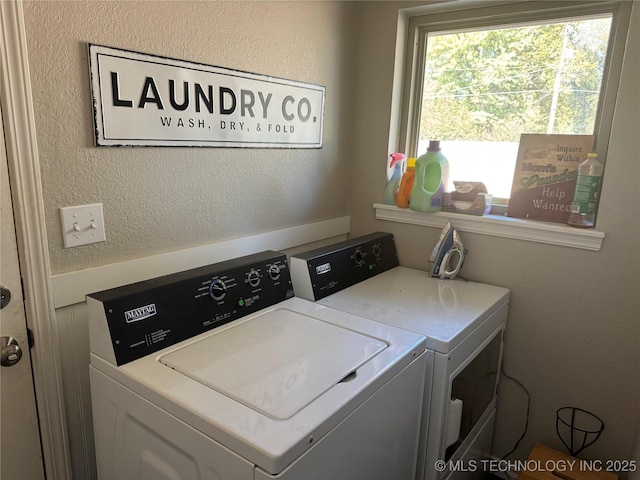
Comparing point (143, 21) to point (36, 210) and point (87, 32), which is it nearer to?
point (87, 32)

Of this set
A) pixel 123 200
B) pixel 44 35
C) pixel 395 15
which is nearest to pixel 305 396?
pixel 123 200

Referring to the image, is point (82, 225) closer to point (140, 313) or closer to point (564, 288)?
point (140, 313)

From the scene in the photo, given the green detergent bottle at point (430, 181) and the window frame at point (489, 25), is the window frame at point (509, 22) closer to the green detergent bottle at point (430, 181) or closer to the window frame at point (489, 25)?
the window frame at point (489, 25)

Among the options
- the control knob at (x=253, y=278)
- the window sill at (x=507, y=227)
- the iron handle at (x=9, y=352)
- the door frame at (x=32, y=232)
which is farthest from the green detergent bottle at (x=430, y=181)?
the iron handle at (x=9, y=352)

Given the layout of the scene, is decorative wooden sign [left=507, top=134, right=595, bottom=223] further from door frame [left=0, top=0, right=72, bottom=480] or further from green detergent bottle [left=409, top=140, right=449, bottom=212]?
door frame [left=0, top=0, right=72, bottom=480]

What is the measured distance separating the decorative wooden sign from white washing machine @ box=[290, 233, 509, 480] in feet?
1.18

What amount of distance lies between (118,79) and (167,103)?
0.16 meters

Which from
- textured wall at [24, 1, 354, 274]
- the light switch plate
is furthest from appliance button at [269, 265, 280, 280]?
the light switch plate

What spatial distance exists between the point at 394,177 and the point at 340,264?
0.60 meters

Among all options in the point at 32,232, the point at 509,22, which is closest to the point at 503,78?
the point at 509,22

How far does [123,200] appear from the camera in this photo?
133cm

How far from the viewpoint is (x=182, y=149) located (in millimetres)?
1453

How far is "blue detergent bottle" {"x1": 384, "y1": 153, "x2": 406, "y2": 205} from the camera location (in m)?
2.07

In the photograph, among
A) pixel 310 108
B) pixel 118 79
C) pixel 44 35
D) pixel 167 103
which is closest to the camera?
pixel 44 35
